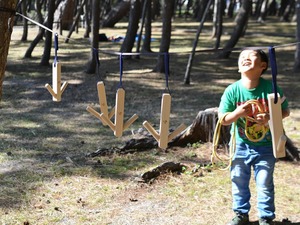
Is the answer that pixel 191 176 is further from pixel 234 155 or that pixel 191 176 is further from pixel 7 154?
pixel 7 154

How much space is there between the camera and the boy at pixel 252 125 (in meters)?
3.27

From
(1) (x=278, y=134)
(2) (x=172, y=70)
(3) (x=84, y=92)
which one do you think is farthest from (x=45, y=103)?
(1) (x=278, y=134)

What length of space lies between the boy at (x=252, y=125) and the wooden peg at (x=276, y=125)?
0.59 feet

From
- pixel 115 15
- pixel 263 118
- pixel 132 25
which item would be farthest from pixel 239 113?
pixel 115 15

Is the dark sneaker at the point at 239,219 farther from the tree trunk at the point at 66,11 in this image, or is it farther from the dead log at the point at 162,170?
the tree trunk at the point at 66,11

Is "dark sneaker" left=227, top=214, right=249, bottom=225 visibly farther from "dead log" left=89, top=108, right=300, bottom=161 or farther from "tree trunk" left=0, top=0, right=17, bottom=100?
"dead log" left=89, top=108, right=300, bottom=161

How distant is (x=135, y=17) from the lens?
13484mm

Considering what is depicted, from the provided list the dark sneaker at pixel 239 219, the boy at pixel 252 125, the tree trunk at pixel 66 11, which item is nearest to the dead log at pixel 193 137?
the dark sneaker at pixel 239 219

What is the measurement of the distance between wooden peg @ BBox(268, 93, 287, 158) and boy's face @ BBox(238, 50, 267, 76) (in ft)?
1.12

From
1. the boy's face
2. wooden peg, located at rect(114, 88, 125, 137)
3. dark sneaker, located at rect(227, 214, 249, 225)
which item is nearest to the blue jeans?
dark sneaker, located at rect(227, 214, 249, 225)

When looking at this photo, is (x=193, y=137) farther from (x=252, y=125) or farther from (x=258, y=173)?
(x=252, y=125)

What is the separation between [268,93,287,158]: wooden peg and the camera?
298 centimetres

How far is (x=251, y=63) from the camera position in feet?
10.7

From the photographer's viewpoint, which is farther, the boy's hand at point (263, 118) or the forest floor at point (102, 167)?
the forest floor at point (102, 167)
